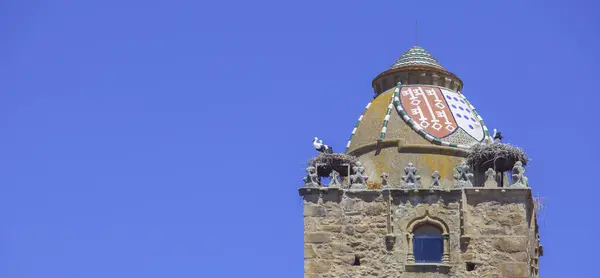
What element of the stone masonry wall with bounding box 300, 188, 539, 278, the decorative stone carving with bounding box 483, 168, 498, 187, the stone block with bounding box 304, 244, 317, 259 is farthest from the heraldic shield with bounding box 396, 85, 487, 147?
the stone block with bounding box 304, 244, 317, 259

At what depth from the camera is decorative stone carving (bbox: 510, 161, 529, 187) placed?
4656 cm

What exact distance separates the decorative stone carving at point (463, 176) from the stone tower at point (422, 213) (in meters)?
0.03

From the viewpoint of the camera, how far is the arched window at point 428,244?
46156mm

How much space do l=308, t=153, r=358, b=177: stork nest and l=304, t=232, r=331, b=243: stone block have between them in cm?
203

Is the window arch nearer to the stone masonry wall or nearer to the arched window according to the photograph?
the arched window

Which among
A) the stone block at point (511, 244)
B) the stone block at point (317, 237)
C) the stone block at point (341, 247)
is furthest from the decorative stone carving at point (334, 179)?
the stone block at point (511, 244)

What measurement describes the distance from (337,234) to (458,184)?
11.4 ft

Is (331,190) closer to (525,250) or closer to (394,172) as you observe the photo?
(394,172)

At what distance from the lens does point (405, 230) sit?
4625 cm

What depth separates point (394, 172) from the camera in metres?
48.2

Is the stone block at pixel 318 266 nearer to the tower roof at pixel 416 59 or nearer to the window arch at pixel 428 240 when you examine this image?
the window arch at pixel 428 240

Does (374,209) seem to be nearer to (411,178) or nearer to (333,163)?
(411,178)

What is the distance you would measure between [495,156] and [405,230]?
10.8ft

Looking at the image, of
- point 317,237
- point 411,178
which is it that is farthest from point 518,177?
point 317,237
